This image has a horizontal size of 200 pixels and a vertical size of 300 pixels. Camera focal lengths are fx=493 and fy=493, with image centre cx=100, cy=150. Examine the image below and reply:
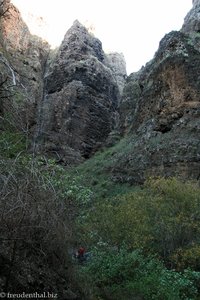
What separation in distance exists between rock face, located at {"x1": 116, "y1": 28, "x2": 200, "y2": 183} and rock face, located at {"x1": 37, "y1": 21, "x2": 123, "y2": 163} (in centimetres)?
1013

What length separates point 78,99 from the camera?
158 ft

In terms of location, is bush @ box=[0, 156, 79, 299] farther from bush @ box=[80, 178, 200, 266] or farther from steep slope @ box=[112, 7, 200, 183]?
steep slope @ box=[112, 7, 200, 183]

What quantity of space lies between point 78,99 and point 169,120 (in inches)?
707

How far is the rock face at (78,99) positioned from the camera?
45.5 meters

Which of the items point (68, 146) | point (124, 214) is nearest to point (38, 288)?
point (124, 214)

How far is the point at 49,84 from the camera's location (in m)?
52.5

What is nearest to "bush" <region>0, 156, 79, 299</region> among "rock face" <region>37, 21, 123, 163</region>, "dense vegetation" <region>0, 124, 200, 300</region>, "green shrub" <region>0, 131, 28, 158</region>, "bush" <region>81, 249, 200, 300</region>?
"dense vegetation" <region>0, 124, 200, 300</region>

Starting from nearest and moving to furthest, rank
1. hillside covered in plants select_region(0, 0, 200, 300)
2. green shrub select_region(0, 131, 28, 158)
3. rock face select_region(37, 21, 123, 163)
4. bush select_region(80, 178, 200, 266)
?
hillside covered in plants select_region(0, 0, 200, 300), green shrub select_region(0, 131, 28, 158), bush select_region(80, 178, 200, 266), rock face select_region(37, 21, 123, 163)

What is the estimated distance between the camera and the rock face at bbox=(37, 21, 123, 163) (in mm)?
45531

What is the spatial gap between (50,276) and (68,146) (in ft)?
121

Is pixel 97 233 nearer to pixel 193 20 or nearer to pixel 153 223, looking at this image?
pixel 153 223

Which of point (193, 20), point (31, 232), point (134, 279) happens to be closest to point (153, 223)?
point (134, 279)

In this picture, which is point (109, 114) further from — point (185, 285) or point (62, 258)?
point (62, 258)

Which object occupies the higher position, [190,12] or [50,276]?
[190,12]
